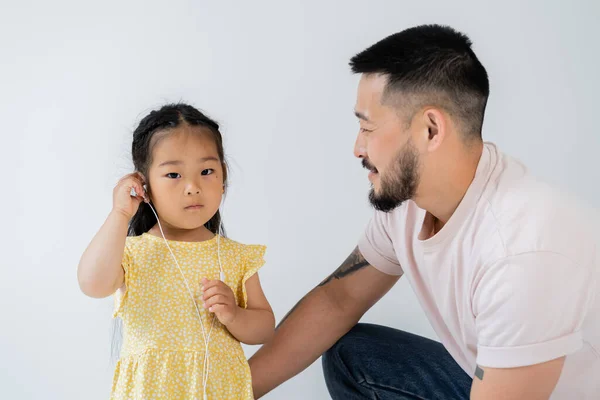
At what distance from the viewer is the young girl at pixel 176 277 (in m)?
1.81

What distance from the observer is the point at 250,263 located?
1998 millimetres

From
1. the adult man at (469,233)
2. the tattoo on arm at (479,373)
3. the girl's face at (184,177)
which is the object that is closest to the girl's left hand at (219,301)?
the girl's face at (184,177)

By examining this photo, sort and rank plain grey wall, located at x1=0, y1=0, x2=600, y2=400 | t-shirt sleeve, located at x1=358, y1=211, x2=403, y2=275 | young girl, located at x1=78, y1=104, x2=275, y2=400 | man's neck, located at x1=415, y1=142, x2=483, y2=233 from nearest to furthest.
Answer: young girl, located at x1=78, y1=104, x2=275, y2=400
man's neck, located at x1=415, y1=142, x2=483, y2=233
t-shirt sleeve, located at x1=358, y1=211, x2=403, y2=275
plain grey wall, located at x1=0, y1=0, x2=600, y2=400

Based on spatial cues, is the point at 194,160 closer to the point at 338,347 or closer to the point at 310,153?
the point at 338,347

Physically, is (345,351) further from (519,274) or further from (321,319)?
(519,274)

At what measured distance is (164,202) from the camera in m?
1.88

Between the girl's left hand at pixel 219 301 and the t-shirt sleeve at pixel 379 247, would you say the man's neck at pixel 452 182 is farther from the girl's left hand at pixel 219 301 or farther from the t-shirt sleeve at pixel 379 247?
the girl's left hand at pixel 219 301

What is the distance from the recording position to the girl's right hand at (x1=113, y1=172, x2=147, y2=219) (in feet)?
6.02

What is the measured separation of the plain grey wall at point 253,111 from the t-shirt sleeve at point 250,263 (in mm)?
943

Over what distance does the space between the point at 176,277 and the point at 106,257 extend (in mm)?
191

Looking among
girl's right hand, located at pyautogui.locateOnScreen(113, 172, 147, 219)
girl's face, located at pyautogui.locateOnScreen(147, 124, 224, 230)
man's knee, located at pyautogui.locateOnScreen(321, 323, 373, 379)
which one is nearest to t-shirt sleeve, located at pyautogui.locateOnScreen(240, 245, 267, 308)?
girl's face, located at pyautogui.locateOnScreen(147, 124, 224, 230)

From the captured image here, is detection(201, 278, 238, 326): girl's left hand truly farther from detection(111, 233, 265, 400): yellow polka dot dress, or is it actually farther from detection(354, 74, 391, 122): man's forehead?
detection(354, 74, 391, 122): man's forehead

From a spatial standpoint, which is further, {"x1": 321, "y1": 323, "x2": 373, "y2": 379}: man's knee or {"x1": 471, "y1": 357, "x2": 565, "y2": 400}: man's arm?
{"x1": 321, "y1": 323, "x2": 373, "y2": 379}: man's knee

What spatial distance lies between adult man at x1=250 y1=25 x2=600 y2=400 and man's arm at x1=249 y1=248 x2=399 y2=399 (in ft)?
0.10
